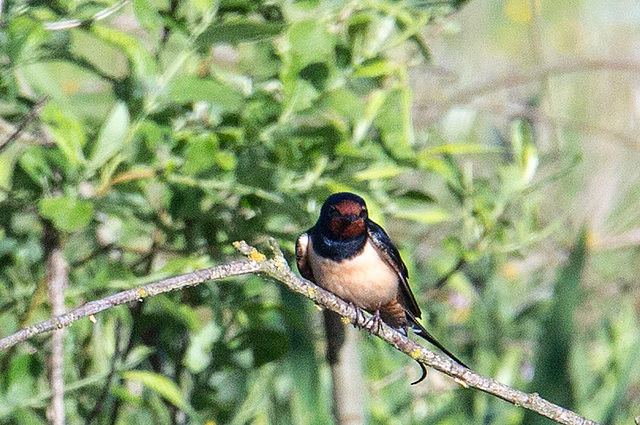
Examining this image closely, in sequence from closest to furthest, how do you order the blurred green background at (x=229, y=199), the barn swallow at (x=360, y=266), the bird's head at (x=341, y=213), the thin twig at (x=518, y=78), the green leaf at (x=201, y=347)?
the blurred green background at (x=229, y=199), the bird's head at (x=341, y=213), the barn swallow at (x=360, y=266), the green leaf at (x=201, y=347), the thin twig at (x=518, y=78)

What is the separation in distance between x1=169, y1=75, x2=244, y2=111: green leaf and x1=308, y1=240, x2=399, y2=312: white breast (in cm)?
52

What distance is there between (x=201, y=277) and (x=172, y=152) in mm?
1043

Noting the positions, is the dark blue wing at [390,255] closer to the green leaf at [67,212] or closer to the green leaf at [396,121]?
the green leaf at [396,121]

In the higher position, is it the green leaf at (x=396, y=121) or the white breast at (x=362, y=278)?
the green leaf at (x=396, y=121)

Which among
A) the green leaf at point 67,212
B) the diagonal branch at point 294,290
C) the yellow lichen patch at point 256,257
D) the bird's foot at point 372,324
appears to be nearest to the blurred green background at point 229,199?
the green leaf at point 67,212

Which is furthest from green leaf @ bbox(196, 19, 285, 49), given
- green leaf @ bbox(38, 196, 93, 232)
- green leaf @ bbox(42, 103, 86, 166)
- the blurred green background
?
green leaf @ bbox(38, 196, 93, 232)

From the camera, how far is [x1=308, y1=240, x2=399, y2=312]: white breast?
2.36m

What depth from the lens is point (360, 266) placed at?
2383 mm

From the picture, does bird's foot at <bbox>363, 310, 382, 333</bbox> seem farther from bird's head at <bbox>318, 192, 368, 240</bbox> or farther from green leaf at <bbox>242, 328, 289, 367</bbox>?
green leaf at <bbox>242, 328, 289, 367</bbox>

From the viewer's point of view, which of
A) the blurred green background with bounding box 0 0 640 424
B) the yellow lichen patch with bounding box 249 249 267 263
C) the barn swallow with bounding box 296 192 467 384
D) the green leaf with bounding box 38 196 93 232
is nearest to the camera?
the yellow lichen patch with bounding box 249 249 267 263

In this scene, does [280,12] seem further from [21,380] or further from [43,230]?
[21,380]

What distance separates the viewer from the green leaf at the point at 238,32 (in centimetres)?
190

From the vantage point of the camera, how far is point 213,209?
7.89 ft

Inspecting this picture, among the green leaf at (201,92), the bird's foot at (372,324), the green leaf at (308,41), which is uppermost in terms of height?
the green leaf at (308,41)
